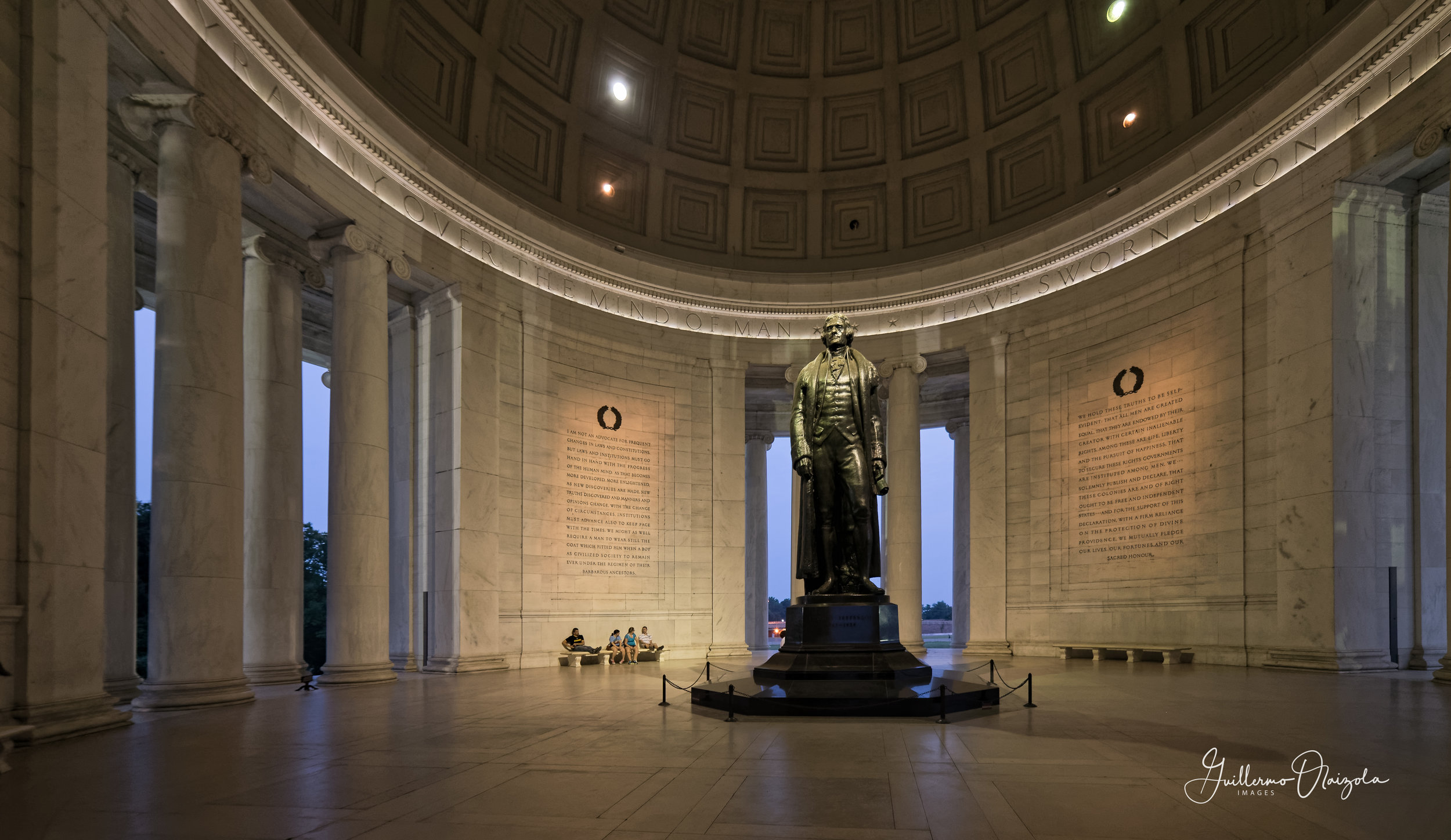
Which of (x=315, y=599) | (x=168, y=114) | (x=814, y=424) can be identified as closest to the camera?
(x=168, y=114)

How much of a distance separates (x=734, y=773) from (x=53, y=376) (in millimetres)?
8495

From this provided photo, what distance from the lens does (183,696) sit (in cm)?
1262

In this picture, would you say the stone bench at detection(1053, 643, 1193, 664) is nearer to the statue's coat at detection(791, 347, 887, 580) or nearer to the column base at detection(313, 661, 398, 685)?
the statue's coat at detection(791, 347, 887, 580)

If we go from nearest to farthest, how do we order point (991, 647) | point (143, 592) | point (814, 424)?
point (814, 424), point (991, 647), point (143, 592)

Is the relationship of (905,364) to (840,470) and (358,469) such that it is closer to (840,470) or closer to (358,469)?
(840,470)

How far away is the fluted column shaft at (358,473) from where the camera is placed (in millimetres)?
17391

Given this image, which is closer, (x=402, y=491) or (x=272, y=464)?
(x=272, y=464)

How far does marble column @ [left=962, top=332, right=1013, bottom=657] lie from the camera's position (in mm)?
24734

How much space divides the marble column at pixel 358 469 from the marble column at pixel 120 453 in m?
3.15

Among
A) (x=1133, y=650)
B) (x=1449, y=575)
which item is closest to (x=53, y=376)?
(x=1449, y=575)

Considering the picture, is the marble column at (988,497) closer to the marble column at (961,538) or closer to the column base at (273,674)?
the marble column at (961,538)

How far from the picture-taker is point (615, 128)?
85.3 ft

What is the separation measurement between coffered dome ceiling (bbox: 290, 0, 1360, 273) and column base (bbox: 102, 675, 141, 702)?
12423 millimetres

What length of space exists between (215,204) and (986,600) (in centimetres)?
2008
